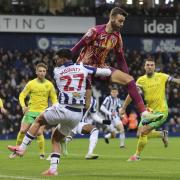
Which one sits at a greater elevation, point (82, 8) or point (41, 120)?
point (82, 8)

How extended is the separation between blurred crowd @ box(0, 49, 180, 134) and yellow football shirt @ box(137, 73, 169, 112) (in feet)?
53.2

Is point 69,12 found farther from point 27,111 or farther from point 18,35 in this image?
point 27,111

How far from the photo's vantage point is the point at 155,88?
16359mm

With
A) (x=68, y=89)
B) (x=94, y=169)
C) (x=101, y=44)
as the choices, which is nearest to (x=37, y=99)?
(x=101, y=44)

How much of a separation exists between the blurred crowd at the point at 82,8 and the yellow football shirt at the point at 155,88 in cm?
2050

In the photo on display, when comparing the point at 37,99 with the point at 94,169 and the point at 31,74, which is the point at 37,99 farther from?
the point at 31,74

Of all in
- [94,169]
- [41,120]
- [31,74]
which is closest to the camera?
[41,120]

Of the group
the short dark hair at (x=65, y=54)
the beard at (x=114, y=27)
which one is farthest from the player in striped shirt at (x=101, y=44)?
the short dark hair at (x=65, y=54)

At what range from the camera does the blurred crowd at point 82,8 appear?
3628cm

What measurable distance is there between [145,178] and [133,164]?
134 inches

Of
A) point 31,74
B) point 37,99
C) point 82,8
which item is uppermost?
point 82,8

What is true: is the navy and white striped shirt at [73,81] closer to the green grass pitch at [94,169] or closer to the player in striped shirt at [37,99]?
the green grass pitch at [94,169]

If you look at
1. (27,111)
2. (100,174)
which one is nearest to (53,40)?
(27,111)

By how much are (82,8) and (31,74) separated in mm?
4701
